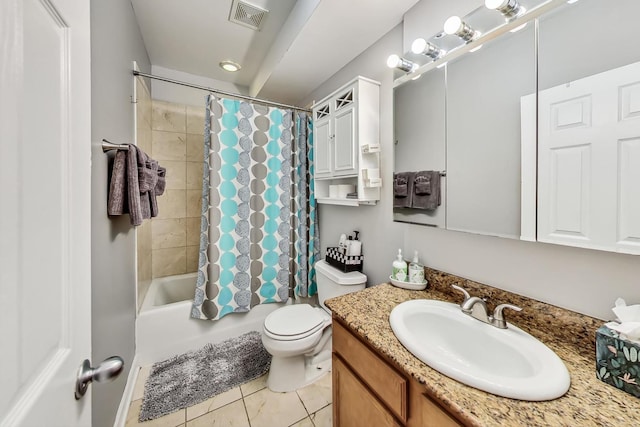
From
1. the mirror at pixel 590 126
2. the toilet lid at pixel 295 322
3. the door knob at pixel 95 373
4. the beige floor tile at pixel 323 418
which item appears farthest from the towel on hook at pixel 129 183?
the mirror at pixel 590 126

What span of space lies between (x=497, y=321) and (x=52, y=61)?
1372 millimetres

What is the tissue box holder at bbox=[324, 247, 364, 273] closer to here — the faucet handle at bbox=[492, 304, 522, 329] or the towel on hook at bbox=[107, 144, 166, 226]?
the faucet handle at bbox=[492, 304, 522, 329]

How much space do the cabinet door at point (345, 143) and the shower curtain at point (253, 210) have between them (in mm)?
544

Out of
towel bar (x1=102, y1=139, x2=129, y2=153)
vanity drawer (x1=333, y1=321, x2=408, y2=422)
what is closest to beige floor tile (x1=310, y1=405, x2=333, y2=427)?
vanity drawer (x1=333, y1=321, x2=408, y2=422)

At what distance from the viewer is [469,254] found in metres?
1.13

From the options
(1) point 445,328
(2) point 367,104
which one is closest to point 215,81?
(2) point 367,104

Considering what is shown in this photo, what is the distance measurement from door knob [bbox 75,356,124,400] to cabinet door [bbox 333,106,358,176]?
1375mm

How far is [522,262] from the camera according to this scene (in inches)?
37.5

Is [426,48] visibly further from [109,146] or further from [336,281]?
[109,146]

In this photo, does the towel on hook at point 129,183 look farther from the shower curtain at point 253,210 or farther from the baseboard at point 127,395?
the baseboard at point 127,395

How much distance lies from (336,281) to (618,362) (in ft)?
3.94

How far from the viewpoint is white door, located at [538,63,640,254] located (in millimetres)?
692

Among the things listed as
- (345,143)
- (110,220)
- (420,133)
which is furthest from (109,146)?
(420,133)

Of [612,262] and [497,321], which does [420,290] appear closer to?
[497,321]
